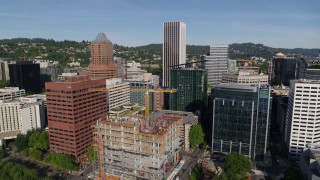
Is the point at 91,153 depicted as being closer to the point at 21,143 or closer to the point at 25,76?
the point at 21,143

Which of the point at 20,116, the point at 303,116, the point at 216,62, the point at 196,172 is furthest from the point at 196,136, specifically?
the point at 216,62

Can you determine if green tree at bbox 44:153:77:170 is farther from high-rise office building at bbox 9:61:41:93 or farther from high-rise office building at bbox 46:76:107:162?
high-rise office building at bbox 9:61:41:93

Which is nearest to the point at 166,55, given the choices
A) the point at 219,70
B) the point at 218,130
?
the point at 219,70

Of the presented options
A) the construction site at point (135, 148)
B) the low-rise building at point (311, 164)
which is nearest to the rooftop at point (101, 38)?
the construction site at point (135, 148)

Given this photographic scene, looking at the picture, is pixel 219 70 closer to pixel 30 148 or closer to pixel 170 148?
pixel 170 148

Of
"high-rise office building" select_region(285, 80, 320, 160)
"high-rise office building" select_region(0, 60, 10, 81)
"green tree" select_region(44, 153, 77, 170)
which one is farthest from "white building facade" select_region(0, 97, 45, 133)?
"high-rise office building" select_region(0, 60, 10, 81)
